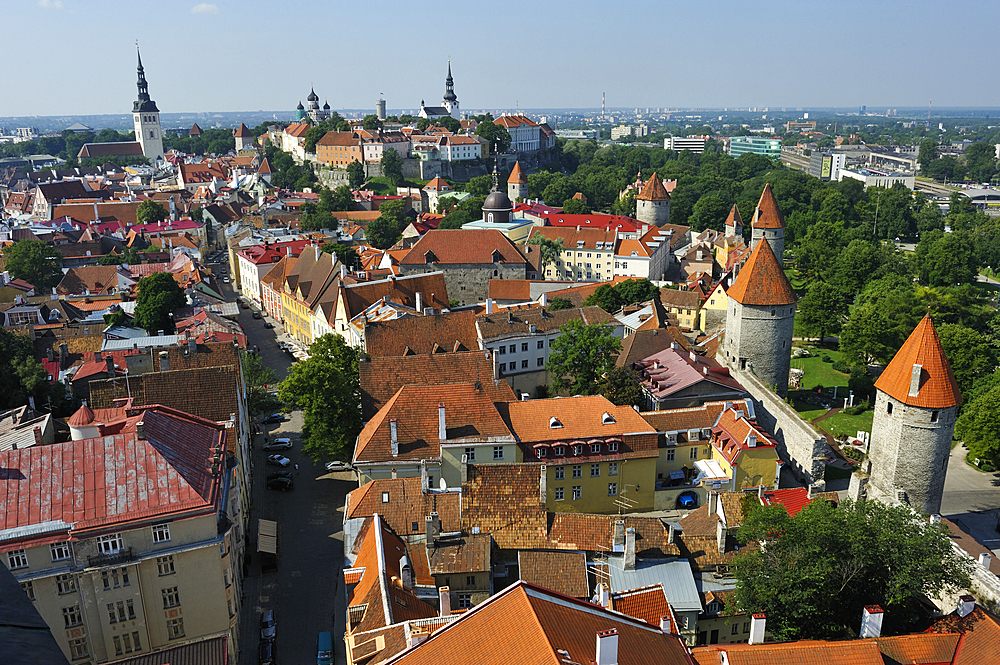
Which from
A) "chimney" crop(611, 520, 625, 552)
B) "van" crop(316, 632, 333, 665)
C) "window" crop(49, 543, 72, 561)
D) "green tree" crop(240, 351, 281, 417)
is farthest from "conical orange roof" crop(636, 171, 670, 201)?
"window" crop(49, 543, 72, 561)

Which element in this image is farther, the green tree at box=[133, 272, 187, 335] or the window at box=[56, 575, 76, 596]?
the green tree at box=[133, 272, 187, 335]

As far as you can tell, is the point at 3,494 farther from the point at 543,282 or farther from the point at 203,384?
the point at 543,282

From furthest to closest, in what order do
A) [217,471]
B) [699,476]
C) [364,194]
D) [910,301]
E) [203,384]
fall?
1. [364,194]
2. [910,301]
3. [699,476]
4. [203,384]
5. [217,471]

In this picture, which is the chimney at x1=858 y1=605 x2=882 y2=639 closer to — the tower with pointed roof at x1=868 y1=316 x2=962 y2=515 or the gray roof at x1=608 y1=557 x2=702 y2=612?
the gray roof at x1=608 y1=557 x2=702 y2=612

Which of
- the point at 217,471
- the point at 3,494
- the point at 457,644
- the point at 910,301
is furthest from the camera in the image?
the point at 910,301

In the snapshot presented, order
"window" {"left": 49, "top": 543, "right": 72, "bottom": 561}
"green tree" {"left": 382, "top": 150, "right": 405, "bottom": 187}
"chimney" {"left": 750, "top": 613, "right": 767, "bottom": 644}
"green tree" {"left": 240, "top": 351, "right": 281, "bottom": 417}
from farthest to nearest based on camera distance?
"green tree" {"left": 382, "top": 150, "right": 405, "bottom": 187}, "green tree" {"left": 240, "top": 351, "right": 281, "bottom": 417}, "window" {"left": 49, "top": 543, "right": 72, "bottom": 561}, "chimney" {"left": 750, "top": 613, "right": 767, "bottom": 644}

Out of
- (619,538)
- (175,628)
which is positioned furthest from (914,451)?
(175,628)

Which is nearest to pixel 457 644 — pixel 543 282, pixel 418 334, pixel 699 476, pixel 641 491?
pixel 641 491
